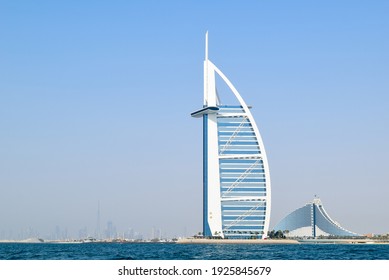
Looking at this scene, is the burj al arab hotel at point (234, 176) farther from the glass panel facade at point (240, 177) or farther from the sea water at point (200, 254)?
the sea water at point (200, 254)

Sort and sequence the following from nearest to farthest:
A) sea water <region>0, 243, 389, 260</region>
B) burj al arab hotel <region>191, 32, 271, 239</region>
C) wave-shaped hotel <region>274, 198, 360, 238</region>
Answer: sea water <region>0, 243, 389, 260</region> < burj al arab hotel <region>191, 32, 271, 239</region> < wave-shaped hotel <region>274, 198, 360, 238</region>

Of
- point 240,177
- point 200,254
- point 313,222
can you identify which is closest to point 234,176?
point 240,177

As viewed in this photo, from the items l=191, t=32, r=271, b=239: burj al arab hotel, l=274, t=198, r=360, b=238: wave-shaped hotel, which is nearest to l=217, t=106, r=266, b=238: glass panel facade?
l=191, t=32, r=271, b=239: burj al arab hotel

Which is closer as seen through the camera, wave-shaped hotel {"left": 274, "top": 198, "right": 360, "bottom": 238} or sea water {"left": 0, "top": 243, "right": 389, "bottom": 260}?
sea water {"left": 0, "top": 243, "right": 389, "bottom": 260}

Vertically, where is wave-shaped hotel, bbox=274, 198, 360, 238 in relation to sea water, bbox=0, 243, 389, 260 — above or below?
above

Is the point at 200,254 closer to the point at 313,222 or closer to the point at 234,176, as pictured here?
the point at 234,176

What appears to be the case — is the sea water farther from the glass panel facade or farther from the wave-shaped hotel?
the wave-shaped hotel

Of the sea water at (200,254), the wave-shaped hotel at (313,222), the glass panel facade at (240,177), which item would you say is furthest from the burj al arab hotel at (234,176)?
the wave-shaped hotel at (313,222)

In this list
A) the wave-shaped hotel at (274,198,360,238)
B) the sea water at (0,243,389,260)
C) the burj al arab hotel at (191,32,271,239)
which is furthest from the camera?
the wave-shaped hotel at (274,198,360,238)
